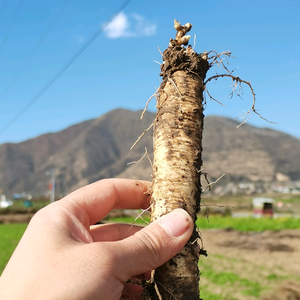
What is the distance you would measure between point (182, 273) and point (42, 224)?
1.23 m

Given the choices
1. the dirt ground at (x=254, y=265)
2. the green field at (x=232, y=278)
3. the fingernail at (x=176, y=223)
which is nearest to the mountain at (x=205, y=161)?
the dirt ground at (x=254, y=265)

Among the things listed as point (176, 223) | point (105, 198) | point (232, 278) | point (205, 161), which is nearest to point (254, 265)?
point (232, 278)

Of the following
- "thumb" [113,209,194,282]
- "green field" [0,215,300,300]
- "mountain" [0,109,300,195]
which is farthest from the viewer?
"mountain" [0,109,300,195]

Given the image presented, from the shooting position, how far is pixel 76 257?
1.76m

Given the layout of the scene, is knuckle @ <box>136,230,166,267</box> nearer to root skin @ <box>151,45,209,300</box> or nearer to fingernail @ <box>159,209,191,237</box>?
fingernail @ <box>159,209,191,237</box>

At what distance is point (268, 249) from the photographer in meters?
13.3

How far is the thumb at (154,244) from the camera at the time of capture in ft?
→ 6.19

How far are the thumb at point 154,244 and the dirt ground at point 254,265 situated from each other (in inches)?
247

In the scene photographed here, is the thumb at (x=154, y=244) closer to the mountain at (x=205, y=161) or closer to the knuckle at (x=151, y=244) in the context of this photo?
the knuckle at (x=151, y=244)

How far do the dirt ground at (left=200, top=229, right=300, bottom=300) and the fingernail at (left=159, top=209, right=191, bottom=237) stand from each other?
6.26 meters

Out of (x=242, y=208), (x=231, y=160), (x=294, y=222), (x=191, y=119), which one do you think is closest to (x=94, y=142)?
(x=231, y=160)

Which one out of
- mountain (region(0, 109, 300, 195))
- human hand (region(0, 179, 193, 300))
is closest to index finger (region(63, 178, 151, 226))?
human hand (region(0, 179, 193, 300))

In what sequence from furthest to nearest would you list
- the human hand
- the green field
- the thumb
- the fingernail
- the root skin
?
the green field < the root skin < the fingernail < the thumb < the human hand

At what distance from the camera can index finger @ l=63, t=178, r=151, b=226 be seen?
2496 millimetres
